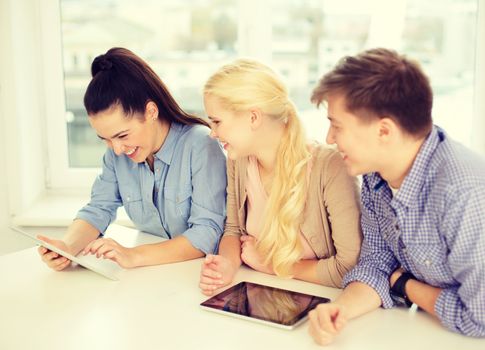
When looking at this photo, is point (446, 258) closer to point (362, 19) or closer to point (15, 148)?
point (362, 19)

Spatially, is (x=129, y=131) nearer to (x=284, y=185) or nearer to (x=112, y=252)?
(x=112, y=252)

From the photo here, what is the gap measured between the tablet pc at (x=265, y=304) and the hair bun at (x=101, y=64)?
710 millimetres

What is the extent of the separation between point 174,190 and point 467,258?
892 millimetres

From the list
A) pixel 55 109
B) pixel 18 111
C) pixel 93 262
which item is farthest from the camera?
pixel 55 109

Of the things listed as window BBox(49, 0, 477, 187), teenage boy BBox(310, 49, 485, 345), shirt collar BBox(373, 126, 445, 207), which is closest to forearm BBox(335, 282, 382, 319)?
teenage boy BBox(310, 49, 485, 345)

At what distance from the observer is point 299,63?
260cm

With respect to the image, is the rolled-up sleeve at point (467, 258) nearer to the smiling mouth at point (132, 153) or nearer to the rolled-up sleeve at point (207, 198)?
the rolled-up sleeve at point (207, 198)

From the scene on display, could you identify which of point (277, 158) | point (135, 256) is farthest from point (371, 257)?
point (135, 256)

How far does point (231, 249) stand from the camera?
5.17 ft

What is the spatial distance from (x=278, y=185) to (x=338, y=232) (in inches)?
7.5

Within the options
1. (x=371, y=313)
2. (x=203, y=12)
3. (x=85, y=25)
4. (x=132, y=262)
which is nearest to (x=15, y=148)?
(x=85, y=25)

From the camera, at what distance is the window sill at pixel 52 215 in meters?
2.44

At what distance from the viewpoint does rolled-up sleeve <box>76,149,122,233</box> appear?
1.82 metres

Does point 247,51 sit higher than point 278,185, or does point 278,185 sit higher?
point 247,51
